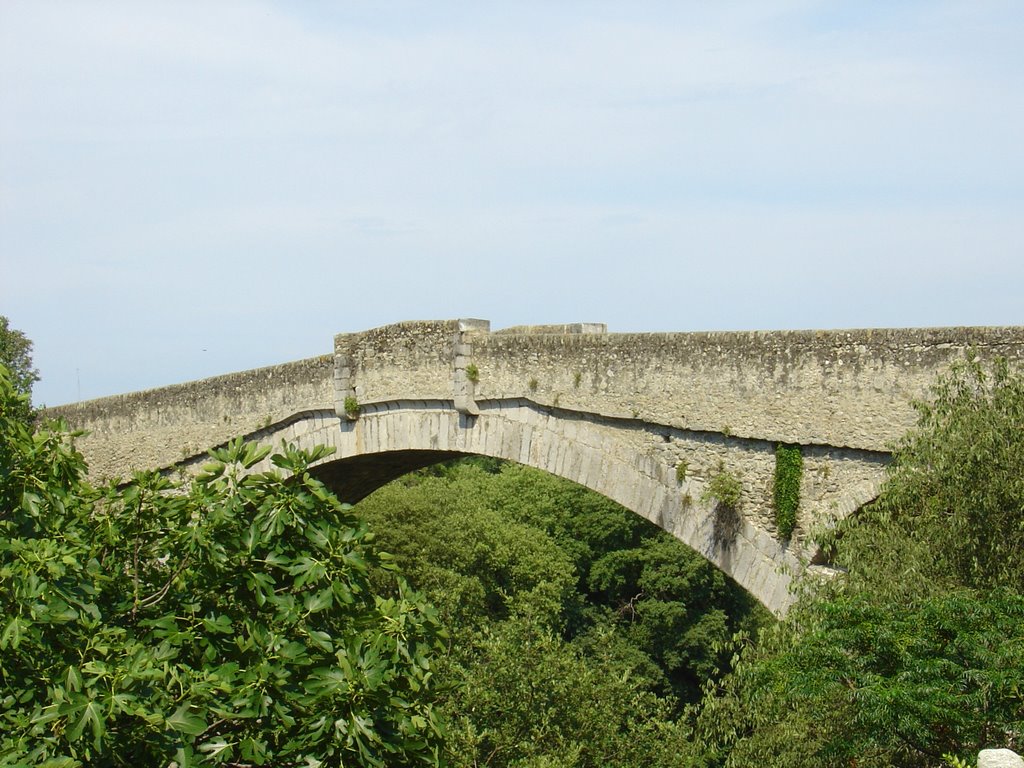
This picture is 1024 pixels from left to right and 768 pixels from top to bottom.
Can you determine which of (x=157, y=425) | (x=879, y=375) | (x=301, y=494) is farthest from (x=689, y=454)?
(x=157, y=425)

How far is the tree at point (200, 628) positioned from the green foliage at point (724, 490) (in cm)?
466

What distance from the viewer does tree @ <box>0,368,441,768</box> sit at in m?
6.45

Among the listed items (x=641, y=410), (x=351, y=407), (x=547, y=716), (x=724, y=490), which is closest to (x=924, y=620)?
(x=724, y=490)

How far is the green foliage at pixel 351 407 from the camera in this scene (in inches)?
637

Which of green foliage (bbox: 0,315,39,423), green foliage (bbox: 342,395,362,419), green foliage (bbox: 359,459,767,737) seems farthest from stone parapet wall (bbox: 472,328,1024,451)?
green foliage (bbox: 0,315,39,423)

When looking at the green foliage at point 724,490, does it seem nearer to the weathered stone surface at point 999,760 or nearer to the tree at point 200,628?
the tree at point 200,628

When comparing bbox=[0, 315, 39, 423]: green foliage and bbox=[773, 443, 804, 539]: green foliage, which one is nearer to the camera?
bbox=[773, 443, 804, 539]: green foliage

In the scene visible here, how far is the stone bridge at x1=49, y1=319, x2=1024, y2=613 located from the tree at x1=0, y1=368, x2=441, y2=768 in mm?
3865

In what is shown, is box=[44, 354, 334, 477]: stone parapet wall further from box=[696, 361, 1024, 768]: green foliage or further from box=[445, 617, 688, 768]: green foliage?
box=[696, 361, 1024, 768]: green foliage

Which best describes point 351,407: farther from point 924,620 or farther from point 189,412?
point 924,620

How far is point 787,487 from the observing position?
11.2 m

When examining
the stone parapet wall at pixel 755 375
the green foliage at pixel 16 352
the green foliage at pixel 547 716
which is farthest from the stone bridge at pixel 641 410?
the green foliage at pixel 16 352

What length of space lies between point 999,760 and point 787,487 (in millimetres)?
6134

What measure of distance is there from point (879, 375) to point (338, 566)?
5.23m
